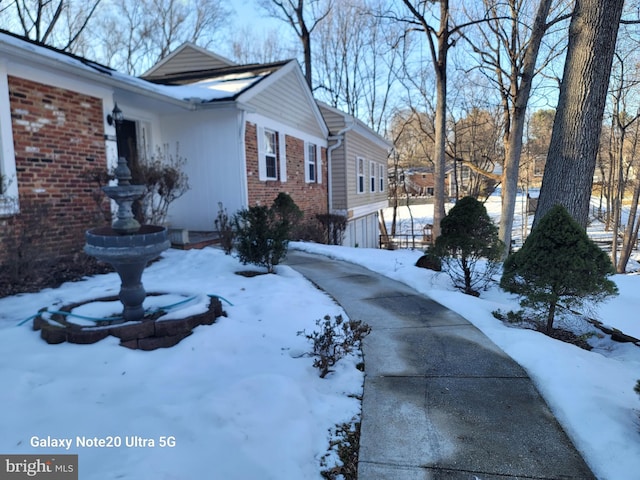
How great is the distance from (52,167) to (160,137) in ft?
12.5

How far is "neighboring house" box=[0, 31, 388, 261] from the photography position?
5473 millimetres

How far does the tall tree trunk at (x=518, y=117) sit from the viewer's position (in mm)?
10402

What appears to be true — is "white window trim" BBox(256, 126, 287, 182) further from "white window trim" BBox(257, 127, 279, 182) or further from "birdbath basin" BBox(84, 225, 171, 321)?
"birdbath basin" BBox(84, 225, 171, 321)

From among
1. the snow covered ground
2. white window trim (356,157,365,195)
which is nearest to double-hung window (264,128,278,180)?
white window trim (356,157,365,195)

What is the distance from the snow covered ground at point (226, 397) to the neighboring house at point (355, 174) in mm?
11870

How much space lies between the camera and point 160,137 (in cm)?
955

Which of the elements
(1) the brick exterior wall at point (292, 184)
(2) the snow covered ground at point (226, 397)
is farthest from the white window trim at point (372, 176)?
(2) the snow covered ground at point (226, 397)

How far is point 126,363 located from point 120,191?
1.36 metres

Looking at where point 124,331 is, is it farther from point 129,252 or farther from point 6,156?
point 6,156

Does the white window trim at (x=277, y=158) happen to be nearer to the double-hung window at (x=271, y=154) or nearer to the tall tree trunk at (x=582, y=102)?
the double-hung window at (x=271, y=154)

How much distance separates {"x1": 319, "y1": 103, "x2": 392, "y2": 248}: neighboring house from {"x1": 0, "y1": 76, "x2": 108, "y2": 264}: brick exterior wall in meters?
9.90

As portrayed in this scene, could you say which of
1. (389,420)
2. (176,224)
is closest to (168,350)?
(389,420)

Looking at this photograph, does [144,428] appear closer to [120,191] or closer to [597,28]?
[120,191]

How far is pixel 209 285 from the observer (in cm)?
537
